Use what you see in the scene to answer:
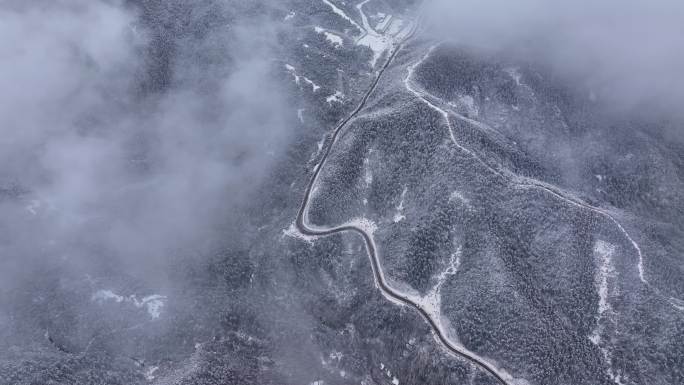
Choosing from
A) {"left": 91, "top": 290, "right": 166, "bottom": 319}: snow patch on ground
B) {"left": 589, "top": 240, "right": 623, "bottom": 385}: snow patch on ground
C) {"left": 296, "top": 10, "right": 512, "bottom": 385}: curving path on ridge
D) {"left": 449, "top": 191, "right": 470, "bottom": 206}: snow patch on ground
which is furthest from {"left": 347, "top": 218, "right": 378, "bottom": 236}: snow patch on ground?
{"left": 589, "top": 240, "right": 623, "bottom": 385}: snow patch on ground

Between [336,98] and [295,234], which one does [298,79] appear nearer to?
[336,98]

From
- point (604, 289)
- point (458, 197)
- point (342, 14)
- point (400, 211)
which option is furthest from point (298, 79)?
point (604, 289)

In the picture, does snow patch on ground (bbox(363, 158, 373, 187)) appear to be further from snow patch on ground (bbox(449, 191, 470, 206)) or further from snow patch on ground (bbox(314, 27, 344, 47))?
snow patch on ground (bbox(314, 27, 344, 47))

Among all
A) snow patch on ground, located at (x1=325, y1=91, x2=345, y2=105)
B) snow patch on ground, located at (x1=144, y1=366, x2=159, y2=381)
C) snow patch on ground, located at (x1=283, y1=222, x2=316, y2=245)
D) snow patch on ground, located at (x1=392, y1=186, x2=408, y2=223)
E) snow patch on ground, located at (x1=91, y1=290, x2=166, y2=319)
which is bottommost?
snow patch on ground, located at (x1=144, y1=366, x2=159, y2=381)

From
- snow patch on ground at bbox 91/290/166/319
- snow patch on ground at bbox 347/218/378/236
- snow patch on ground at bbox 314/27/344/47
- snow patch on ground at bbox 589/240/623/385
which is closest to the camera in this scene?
snow patch on ground at bbox 589/240/623/385

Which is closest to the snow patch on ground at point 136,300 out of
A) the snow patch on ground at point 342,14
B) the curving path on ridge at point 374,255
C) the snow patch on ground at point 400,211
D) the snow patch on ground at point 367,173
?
the curving path on ridge at point 374,255

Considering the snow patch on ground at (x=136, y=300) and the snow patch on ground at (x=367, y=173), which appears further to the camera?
the snow patch on ground at (x=367, y=173)

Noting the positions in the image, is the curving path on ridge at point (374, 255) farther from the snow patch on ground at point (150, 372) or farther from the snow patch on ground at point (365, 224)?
the snow patch on ground at point (150, 372)

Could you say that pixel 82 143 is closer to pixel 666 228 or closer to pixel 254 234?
pixel 254 234

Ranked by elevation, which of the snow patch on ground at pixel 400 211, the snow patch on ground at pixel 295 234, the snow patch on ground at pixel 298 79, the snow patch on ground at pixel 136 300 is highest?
the snow patch on ground at pixel 298 79
